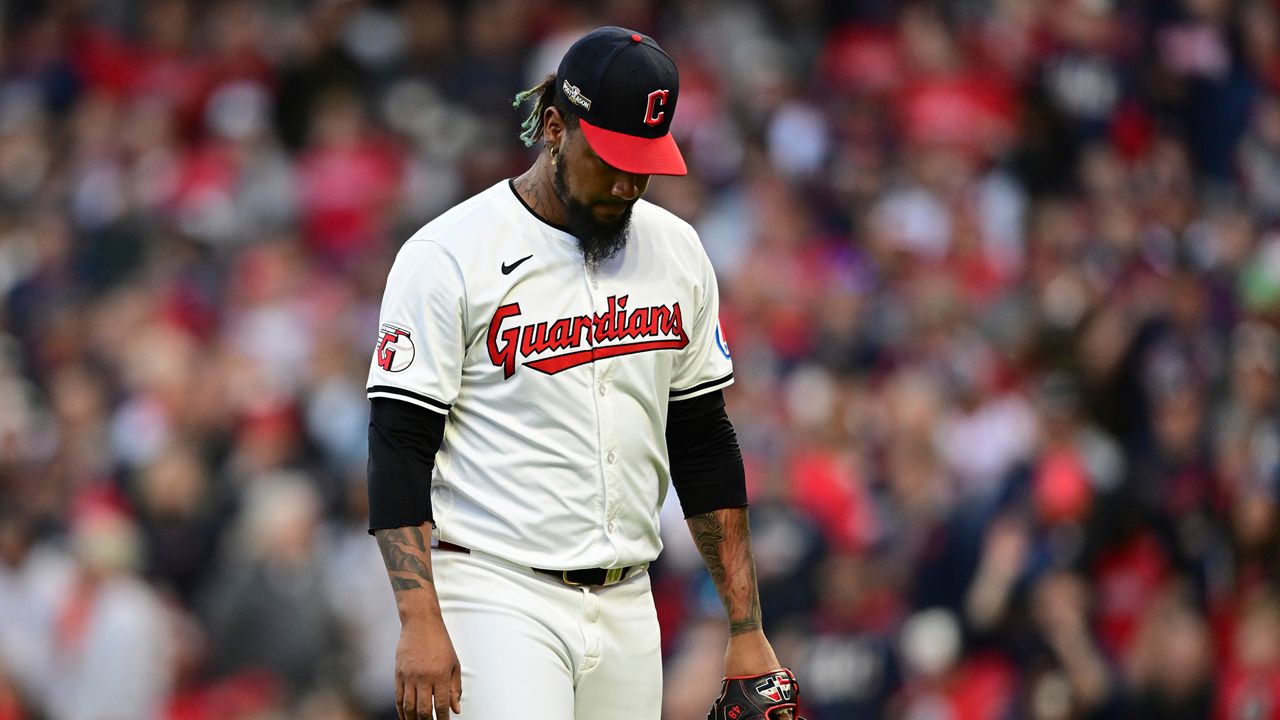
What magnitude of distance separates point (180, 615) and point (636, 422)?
515 centimetres

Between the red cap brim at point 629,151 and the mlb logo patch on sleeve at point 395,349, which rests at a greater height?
the red cap brim at point 629,151

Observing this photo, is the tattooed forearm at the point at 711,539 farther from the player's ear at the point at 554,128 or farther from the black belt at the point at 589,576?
the player's ear at the point at 554,128

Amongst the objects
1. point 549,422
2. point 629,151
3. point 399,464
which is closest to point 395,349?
point 399,464

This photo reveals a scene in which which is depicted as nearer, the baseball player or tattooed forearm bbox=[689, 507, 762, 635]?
the baseball player

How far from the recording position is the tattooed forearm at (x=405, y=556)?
3.56 metres

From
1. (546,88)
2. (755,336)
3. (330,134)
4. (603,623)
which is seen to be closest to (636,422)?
(603,623)

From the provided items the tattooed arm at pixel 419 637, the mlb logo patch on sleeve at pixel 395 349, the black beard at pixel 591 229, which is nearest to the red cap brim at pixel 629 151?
the black beard at pixel 591 229

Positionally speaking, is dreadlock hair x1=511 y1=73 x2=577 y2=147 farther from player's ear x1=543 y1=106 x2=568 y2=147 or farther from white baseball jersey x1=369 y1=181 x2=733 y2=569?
white baseball jersey x1=369 y1=181 x2=733 y2=569

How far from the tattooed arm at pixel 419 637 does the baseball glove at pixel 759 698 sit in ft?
2.12

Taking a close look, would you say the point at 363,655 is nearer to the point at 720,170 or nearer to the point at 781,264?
the point at 781,264

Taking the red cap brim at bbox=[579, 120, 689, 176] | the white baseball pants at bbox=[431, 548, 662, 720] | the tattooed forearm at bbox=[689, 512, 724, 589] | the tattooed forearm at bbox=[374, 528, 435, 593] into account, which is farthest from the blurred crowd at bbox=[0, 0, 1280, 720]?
the red cap brim at bbox=[579, 120, 689, 176]

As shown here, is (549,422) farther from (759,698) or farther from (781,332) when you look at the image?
(781,332)

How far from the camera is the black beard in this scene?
148 inches

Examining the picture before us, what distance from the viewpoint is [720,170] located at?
1082 cm
